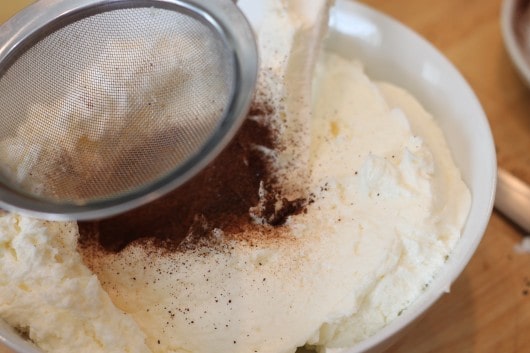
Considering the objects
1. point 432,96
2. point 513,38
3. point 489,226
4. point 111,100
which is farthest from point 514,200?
point 111,100

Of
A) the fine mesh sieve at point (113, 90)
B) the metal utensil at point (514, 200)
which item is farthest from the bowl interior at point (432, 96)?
the fine mesh sieve at point (113, 90)

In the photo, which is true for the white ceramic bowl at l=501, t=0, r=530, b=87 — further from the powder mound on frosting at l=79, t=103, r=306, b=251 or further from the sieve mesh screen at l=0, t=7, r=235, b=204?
the sieve mesh screen at l=0, t=7, r=235, b=204

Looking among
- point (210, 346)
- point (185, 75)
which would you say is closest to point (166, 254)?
point (210, 346)

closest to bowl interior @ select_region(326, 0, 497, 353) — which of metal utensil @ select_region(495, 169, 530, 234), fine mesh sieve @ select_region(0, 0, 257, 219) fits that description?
metal utensil @ select_region(495, 169, 530, 234)

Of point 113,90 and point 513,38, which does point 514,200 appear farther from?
point 113,90

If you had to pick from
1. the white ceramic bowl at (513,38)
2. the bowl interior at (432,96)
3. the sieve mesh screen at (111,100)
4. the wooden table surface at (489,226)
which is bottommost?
the wooden table surface at (489,226)

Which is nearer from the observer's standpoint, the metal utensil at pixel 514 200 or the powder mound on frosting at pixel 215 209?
the powder mound on frosting at pixel 215 209

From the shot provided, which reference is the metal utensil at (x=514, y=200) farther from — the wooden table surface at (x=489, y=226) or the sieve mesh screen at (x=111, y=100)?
the sieve mesh screen at (x=111, y=100)
